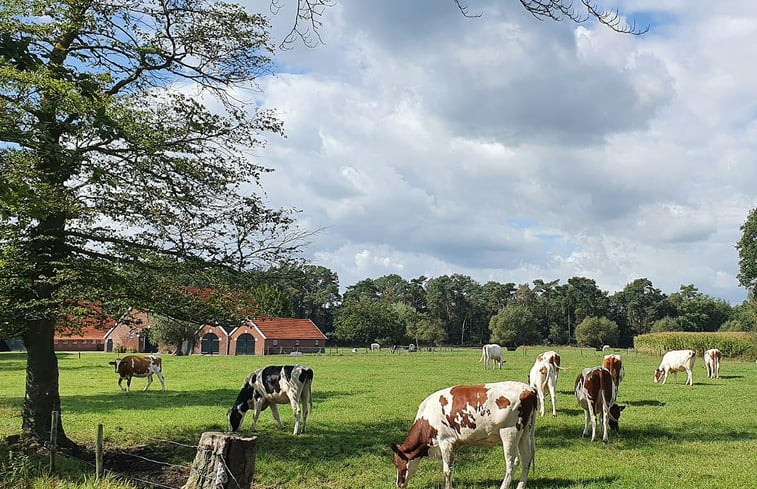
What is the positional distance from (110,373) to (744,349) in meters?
46.4

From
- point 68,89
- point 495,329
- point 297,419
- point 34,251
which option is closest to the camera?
point 68,89

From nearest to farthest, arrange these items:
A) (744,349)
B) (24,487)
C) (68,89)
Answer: (24,487)
(68,89)
(744,349)

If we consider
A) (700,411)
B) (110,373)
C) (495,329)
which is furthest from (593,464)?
(495,329)

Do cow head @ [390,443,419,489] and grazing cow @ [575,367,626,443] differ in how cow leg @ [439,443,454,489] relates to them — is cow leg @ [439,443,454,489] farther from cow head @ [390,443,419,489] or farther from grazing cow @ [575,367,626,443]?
grazing cow @ [575,367,626,443]

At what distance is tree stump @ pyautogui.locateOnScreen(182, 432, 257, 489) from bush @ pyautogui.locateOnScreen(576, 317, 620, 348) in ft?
313

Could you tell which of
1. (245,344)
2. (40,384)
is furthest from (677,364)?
(245,344)

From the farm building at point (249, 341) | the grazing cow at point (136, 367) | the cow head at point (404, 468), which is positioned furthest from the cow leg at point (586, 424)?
the farm building at point (249, 341)

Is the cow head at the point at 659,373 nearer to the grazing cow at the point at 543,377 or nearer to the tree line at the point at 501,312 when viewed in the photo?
the grazing cow at the point at 543,377

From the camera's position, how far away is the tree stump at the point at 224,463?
275 inches

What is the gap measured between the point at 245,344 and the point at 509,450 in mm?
70729

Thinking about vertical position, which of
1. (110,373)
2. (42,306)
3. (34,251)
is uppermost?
(34,251)

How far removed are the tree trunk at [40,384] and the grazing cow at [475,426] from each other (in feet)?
23.2

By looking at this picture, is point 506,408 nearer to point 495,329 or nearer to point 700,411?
→ point 700,411

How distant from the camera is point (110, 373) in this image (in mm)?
34906
